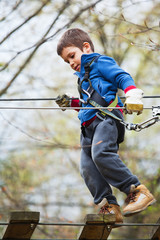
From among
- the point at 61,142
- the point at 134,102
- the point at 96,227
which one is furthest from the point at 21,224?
the point at 61,142

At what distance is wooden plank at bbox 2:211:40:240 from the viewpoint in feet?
8.82

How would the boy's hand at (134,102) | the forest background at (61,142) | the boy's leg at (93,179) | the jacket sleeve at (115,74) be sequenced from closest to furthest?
1. the boy's hand at (134,102)
2. the jacket sleeve at (115,74)
3. the boy's leg at (93,179)
4. the forest background at (61,142)

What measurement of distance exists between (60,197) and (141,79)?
322 centimetres

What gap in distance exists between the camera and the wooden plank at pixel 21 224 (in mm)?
2688

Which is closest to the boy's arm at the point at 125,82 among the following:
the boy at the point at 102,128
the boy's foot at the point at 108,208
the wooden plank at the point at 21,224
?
the boy at the point at 102,128

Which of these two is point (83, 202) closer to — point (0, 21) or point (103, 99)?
point (0, 21)

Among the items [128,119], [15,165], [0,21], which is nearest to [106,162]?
[0,21]

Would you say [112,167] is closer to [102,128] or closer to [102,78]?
[102,128]

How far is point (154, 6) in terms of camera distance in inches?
324

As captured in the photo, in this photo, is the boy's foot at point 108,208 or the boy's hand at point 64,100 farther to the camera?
the boy's hand at point 64,100

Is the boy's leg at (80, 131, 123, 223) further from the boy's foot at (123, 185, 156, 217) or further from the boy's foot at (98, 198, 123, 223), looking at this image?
the boy's foot at (123, 185, 156, 217)

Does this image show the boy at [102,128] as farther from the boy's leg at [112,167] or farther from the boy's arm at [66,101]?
the boy's arm at [66,101]

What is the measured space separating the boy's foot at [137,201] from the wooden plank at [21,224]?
57 cm

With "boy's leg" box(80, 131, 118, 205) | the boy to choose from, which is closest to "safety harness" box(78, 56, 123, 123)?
the boy
